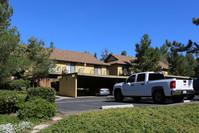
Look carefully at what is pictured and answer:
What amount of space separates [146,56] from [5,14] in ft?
74.8

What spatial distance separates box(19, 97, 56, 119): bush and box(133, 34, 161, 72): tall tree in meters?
26.7

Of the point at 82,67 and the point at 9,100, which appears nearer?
the point at 9,100

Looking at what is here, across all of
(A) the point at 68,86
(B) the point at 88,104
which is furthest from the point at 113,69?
(B) the point at 88,104

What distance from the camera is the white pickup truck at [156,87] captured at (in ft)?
35.2

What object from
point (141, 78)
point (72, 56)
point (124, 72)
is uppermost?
point (72, 56)

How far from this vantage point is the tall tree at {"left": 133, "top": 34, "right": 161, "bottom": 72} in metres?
32.5

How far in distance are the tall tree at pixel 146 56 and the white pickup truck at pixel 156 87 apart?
19.6 metres

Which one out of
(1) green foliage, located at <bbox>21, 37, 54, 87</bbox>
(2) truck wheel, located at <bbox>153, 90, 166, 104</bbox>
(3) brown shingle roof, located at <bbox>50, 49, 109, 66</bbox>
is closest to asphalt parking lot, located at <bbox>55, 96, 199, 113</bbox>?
(2) truck wheel, located at <bbox>153, 90, 166, 104</bbox>

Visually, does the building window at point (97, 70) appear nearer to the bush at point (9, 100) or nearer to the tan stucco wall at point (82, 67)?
the tan stucco wall at point (82, 67)

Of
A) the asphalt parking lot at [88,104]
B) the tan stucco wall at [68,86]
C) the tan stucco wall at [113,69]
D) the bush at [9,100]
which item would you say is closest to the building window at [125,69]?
the tan stucco wall at [113,69]

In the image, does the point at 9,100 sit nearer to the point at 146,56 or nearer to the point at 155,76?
the point at 155,76

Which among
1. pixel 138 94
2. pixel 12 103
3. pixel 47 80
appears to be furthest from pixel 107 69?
pixel 12 103

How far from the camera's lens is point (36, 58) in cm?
2070

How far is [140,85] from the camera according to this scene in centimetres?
1241
